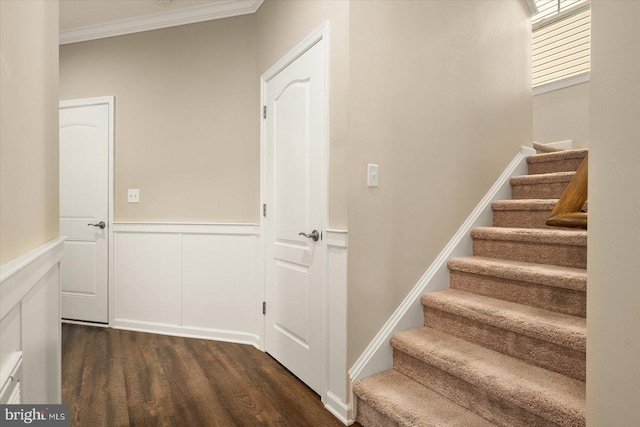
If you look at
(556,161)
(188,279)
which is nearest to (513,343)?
(556,161)

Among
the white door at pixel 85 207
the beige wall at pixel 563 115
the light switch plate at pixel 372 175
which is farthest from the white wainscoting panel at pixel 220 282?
the beige wall at pixel 563 115

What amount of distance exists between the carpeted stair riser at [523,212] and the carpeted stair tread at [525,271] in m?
0.36

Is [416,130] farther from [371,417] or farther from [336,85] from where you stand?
[371,417]

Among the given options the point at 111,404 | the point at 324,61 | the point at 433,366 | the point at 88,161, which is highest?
the point at 324,61

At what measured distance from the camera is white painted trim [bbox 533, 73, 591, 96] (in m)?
3.82

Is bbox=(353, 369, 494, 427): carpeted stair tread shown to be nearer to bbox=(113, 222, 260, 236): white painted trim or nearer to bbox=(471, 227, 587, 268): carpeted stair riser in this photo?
bbox=(471, 227, 587, 268): carpeted stair riser

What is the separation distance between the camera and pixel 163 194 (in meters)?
3.16

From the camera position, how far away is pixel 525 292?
6.14 feet

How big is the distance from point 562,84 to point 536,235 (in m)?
2.82

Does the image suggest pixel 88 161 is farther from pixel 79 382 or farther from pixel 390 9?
pixel 390 9

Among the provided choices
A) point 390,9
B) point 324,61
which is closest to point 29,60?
point 324,61

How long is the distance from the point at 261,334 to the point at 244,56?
87.0 inches

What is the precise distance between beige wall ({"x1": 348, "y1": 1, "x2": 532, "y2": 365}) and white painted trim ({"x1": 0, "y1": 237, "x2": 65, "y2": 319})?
1.25 m

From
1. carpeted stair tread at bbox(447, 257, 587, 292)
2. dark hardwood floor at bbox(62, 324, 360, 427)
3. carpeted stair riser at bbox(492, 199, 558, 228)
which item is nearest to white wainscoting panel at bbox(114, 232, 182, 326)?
dark hardwood floor at bbox(62, 324, 360, 427)
